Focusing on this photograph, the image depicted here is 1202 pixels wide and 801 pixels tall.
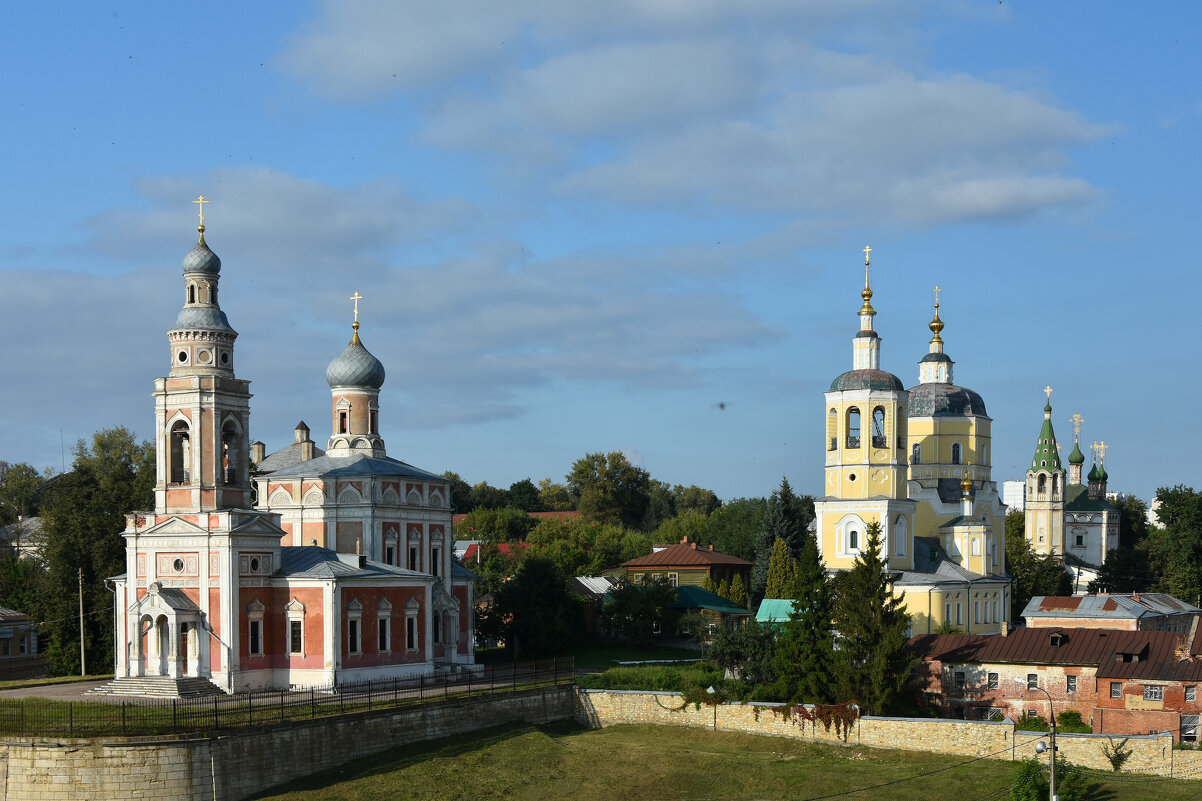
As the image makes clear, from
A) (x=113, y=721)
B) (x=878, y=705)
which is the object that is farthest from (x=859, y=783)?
(x=113, y=721)

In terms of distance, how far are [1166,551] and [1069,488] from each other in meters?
A: 29.4

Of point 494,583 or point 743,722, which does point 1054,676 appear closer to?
point 743,722

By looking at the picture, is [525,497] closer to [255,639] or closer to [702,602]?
[702,602]

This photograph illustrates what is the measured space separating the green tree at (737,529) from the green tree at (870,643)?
3722cm

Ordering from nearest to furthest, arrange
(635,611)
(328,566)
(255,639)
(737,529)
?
(255,639), (328,566), (635,611), (737,529)

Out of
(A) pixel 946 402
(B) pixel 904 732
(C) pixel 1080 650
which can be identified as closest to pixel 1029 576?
(A) pixel 946 402

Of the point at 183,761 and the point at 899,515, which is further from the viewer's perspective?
the point at 899,515

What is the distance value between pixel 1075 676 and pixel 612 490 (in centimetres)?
6475

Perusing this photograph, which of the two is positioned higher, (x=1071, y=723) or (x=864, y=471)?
(x=864, y=471)

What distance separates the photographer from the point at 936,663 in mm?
43781

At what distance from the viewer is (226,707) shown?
35156 millimetres

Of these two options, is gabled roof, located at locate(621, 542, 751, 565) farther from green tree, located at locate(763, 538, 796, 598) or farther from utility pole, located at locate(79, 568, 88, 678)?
utility pole, located at locate(79, 568, 88, 678)

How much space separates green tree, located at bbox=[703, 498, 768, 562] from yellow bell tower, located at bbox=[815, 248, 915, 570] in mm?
20244

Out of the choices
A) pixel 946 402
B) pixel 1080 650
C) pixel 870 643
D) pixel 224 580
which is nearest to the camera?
pixel 224 580
